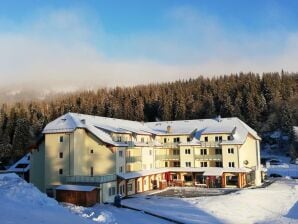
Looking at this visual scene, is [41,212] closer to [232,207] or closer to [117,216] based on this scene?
[117,216]

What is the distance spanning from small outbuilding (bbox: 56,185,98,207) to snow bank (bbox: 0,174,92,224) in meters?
7.19

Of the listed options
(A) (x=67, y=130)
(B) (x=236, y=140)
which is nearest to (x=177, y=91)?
(B) (x=236, y=140)

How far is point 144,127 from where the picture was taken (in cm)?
5944

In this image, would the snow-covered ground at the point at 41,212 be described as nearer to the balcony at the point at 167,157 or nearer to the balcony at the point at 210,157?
the balcony at the point at 167,157

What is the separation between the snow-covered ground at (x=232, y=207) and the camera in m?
31.1

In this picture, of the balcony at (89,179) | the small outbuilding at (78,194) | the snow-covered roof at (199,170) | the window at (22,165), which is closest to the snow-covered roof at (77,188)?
the small outbuilding at (78,194)

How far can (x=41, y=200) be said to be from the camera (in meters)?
25.8

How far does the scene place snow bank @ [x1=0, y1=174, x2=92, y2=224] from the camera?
17719 millimetres

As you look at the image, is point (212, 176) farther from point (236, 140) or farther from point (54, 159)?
point (54, 159)

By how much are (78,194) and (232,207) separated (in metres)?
14.8

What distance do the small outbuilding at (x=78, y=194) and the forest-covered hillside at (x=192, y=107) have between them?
44.1 m

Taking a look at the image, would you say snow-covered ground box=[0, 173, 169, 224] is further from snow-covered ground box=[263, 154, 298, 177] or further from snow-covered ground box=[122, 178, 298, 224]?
snow-covered ground box=[263, 154, 298, 177]

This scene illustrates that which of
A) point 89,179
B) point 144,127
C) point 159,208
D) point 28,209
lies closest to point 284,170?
point 144,127

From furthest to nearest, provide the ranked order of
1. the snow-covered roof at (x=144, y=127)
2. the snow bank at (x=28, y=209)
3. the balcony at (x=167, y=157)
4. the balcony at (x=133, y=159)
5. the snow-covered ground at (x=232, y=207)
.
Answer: the balcony at (x=167, y=157) < the balcony at (x=133, y=159) < the snow-covered roof at (x=144, y=127) < the snow-covered ground at (x=232, y=207) < the snow bank at (x=28, y=209)
